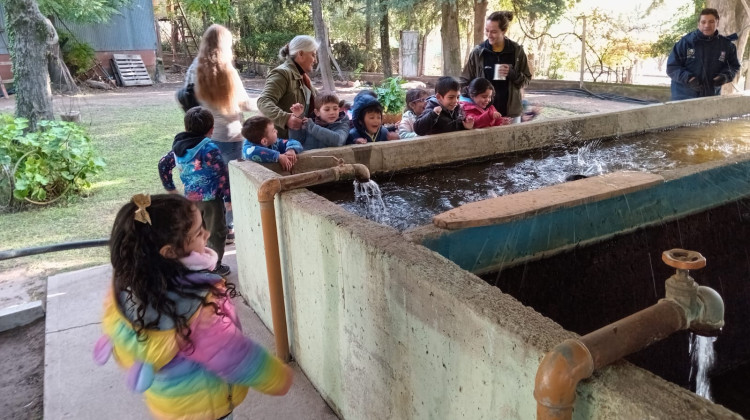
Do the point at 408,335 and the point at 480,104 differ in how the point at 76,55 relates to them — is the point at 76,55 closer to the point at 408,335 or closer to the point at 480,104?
the point at 480,104

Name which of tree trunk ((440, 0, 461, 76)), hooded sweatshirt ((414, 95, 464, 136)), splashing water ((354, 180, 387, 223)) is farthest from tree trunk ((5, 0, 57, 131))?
tree trunk ((440, 0, 461, 76))

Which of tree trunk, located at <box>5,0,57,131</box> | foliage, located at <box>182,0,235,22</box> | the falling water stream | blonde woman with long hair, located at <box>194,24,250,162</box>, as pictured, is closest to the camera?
the falling water stream

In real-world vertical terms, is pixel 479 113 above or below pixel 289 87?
below

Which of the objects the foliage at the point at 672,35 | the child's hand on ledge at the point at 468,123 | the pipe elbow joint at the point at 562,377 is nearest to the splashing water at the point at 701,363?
the child's hand on ledge at the point at 468,123

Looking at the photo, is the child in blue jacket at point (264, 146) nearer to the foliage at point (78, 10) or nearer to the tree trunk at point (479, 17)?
the tree trunk at point (479, 17)

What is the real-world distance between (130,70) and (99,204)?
18.1 metres

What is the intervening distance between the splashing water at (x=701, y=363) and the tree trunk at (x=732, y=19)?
905 cm

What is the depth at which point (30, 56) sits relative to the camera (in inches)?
330

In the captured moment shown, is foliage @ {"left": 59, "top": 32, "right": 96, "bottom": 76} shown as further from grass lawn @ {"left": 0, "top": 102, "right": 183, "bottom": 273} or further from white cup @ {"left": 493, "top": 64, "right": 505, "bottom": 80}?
white cup @ {"left": 493, "top": 64, "right": 505, "bottom": 80}

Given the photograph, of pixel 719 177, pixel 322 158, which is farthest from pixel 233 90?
pixel 719 177

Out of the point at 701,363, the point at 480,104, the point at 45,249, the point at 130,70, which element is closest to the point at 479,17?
the point at 480,104

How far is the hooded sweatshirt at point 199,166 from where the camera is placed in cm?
422

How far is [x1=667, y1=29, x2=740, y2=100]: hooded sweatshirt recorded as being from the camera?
23.5 feet

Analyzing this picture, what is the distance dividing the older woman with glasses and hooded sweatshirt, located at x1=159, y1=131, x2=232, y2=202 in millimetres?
625
